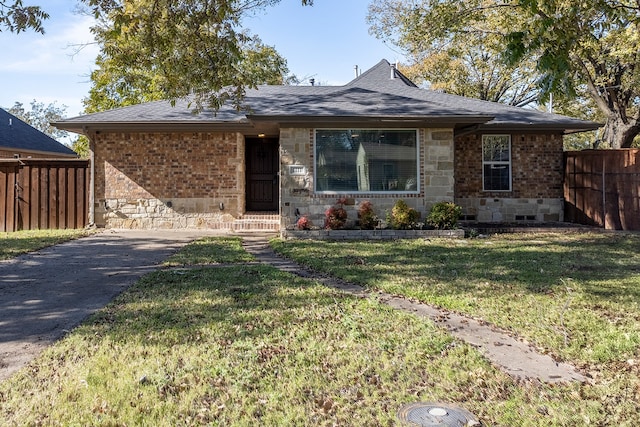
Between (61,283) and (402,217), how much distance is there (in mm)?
6987

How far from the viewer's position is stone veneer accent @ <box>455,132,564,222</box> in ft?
43.9

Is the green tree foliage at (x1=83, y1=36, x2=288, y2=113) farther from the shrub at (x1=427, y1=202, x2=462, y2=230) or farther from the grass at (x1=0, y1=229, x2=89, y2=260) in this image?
the shrub at (x1=427, y1=202, x2=462, y2=230)

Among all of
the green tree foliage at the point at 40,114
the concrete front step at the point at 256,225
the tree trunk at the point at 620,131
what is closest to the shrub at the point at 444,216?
the concrete front step at the point at 256,225

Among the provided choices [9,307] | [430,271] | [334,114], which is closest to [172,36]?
[334,114]

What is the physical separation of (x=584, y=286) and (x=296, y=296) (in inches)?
141

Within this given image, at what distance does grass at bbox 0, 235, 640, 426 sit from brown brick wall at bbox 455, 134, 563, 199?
23.2ft

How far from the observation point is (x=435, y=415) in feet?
8.89

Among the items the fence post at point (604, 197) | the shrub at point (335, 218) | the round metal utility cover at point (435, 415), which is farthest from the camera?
the fence post at point (604, 197)

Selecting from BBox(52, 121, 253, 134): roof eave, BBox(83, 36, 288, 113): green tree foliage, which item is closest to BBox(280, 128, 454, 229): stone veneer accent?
BBox(52, 121, 253, 134): roof eave

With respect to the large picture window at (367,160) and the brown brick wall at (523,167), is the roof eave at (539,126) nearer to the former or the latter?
the brown brick wall at (523,167)

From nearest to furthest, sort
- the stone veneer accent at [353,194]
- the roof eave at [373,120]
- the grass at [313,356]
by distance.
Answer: the grass at [313,356] < the roof eave at [373,120] < the stone veneer accent at [353,194]

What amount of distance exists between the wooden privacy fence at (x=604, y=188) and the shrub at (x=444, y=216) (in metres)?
4.44

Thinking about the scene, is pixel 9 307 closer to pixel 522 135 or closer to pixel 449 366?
pixel 449 366

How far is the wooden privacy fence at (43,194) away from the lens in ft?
40.0
